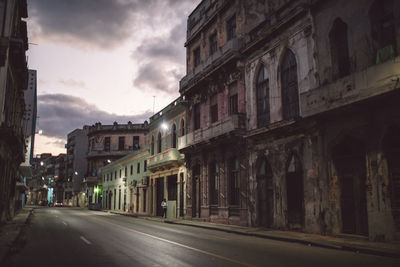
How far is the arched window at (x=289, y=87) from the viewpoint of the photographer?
18.3 meters

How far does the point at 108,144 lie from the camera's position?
225ft

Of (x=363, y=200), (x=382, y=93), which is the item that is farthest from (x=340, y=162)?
(x=382, y=93)

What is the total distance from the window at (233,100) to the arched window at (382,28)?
426 inches

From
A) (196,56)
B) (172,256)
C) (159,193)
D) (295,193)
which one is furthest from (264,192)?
(159,193)

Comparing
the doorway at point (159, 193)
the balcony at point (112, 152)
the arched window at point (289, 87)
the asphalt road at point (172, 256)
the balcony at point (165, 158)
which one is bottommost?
the asphalt road at point (172, 256)

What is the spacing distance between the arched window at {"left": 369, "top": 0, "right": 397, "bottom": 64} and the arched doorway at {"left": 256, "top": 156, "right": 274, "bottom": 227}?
8.50 meters

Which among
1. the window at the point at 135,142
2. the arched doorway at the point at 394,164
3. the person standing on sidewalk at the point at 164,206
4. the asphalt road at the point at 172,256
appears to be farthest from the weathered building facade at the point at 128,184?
A: the arched doorway at the point at 394,164

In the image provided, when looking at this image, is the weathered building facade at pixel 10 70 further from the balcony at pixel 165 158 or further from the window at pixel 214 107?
the window at pixel 214 107

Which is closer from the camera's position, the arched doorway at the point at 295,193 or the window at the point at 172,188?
the arched doorway at the point at 295,193

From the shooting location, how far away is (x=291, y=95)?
1861 cm

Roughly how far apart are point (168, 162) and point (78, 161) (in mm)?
56221

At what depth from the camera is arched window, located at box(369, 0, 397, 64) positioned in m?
13.3

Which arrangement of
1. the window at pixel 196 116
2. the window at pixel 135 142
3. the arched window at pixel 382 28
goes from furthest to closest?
the window at pixel 135 142 < the window at pixel 196 116 < the arched window at pixel 382 28

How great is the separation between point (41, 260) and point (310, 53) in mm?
13821
